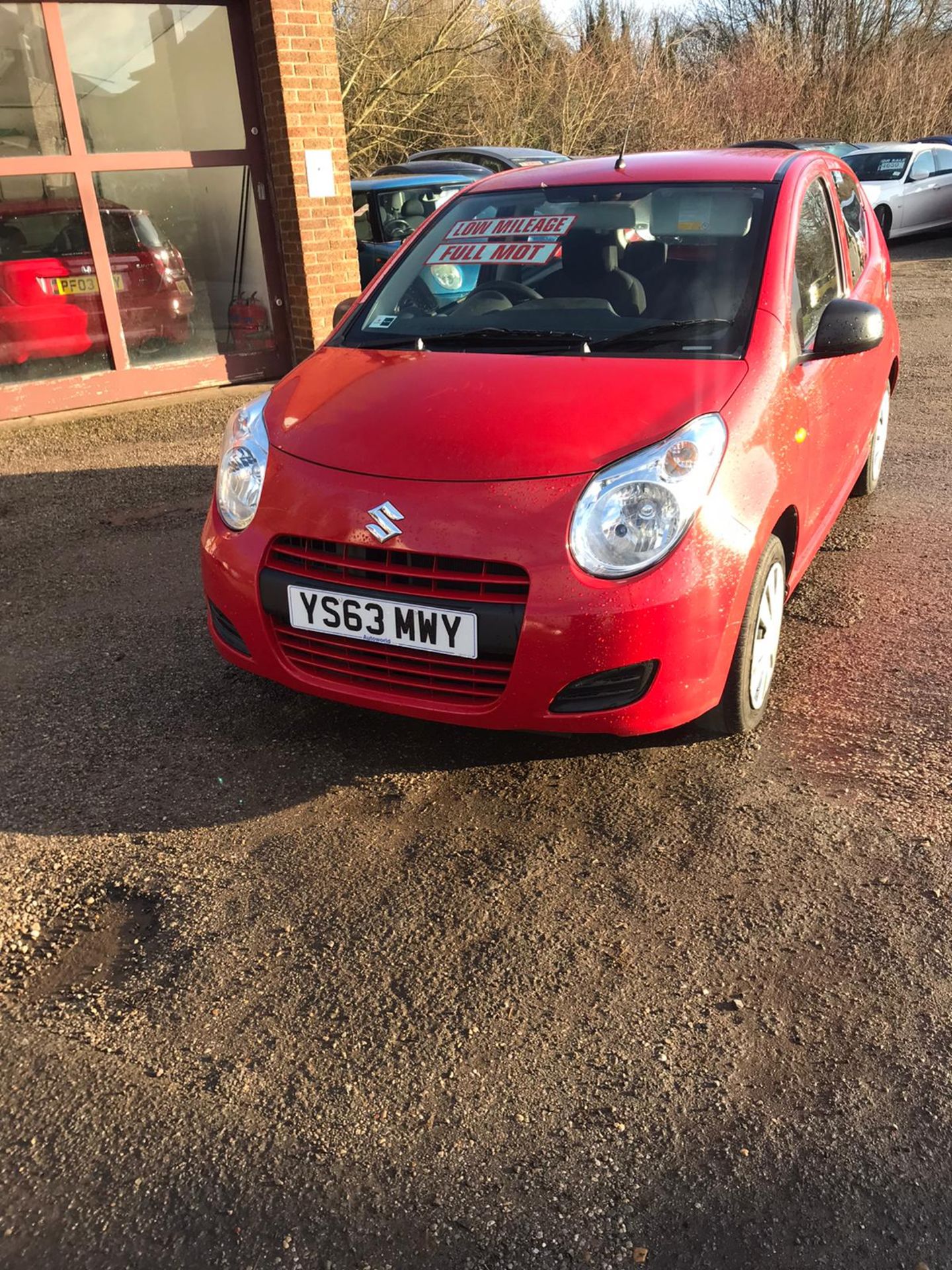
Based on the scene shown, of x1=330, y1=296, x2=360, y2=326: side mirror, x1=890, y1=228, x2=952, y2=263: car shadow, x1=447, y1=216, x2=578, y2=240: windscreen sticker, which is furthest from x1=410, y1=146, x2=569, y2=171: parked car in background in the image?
x1=447, y1=216, x2=578, y2=240: windscreen sticker

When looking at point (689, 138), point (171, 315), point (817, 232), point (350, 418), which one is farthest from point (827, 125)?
point (350, 418)

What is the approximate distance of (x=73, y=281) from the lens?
7793 mm

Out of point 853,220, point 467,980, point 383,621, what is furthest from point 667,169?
point 467,980

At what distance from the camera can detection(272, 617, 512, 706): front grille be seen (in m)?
2.76

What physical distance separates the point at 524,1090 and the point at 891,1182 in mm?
676

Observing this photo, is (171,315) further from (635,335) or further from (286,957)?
(286,957)

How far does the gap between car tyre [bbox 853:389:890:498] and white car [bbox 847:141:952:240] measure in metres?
13.1

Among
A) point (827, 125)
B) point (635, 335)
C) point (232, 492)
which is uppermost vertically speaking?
point (635, 335)

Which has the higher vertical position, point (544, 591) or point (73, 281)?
point (544, 591)

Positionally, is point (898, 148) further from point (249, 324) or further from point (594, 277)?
point (594, 277)

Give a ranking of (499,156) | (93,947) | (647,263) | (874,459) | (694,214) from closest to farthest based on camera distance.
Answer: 1. (93,947)
2. (647,263)
3. (694,214)
4. (874,459)
5. (499,156)

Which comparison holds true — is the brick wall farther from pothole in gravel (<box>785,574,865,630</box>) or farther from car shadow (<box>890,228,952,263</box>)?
car shadow (<box>890,228,952,263</box>)

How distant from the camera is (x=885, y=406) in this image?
533cm

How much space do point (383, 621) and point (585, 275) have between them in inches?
64.7
